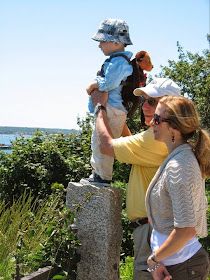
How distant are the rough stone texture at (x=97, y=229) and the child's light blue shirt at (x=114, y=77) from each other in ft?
2.39

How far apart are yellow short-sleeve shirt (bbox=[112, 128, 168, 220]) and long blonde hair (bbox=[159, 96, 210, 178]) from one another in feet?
1.44

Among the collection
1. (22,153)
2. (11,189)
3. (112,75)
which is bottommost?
(11,189)

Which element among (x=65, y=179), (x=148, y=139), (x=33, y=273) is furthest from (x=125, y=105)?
(x=65, y=179)

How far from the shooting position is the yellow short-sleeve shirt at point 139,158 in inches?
Result: 135

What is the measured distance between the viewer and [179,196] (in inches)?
108

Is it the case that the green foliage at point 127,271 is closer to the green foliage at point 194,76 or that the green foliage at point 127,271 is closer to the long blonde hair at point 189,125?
the long blonde hair at point 189,125

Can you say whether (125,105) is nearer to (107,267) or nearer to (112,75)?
(112,75)

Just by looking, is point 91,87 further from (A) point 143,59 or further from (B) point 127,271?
(B) point 127,271

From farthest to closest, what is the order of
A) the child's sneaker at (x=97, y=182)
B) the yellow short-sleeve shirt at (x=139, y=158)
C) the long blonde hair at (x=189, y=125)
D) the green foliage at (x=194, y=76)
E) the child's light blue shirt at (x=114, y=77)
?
the green foliage at (x=194, y=76) → the child's sneaker at (x=97, y=182) → the child's light blue shirt at (x=114, y=77) → the yellow short-sleeve shirt at (x=139, y=158) → the long blonde hair at (x=189, y=125)

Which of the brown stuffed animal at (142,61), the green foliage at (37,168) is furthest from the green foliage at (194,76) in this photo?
the brown stuffed animal at (142,61)

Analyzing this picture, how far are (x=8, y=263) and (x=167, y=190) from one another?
6.41ft

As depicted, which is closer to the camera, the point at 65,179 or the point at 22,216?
the point at 22,216

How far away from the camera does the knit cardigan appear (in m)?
2.75

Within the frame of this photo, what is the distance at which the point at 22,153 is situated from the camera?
10.0m
